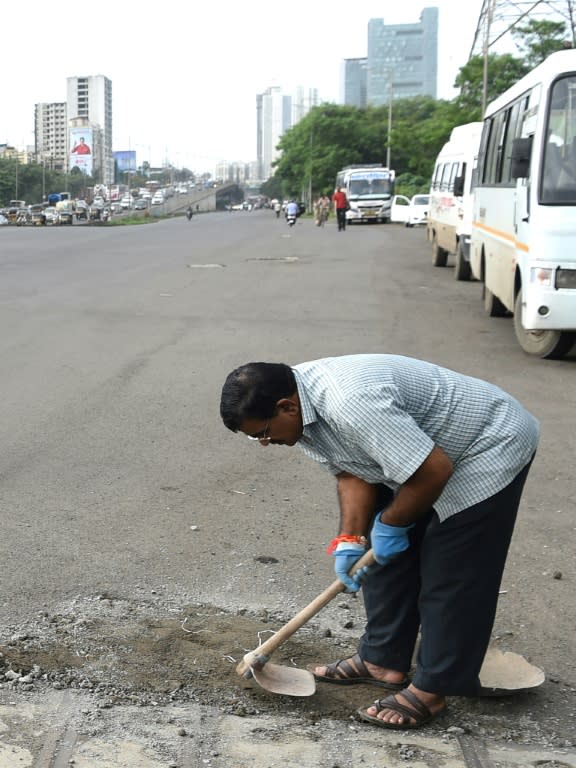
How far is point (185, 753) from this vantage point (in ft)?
10.9

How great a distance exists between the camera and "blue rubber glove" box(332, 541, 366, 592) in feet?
11.0

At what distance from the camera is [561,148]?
984 cm

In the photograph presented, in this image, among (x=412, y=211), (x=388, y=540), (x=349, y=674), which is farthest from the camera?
(x=412, y=211)

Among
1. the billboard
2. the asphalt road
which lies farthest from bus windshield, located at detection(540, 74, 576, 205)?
the billboard

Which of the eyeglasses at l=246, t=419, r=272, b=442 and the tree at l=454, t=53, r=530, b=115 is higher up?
the tree at l=454, t=53, r=530, b=115

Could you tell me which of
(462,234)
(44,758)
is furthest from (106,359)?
(462,234)

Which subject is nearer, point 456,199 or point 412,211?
point 456,199

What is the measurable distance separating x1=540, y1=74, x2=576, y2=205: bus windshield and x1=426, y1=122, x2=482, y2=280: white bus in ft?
28.7

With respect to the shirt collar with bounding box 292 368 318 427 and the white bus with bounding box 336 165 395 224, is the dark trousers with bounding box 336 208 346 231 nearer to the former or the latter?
the white bus with bounding box 336 165 395 224

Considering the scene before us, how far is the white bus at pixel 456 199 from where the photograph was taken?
19141mm

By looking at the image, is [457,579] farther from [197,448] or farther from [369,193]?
[369,193]

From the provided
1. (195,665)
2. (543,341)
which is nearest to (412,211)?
(543,341)

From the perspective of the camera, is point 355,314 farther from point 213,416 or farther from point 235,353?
point 213,416

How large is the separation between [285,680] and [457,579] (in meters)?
0.75
